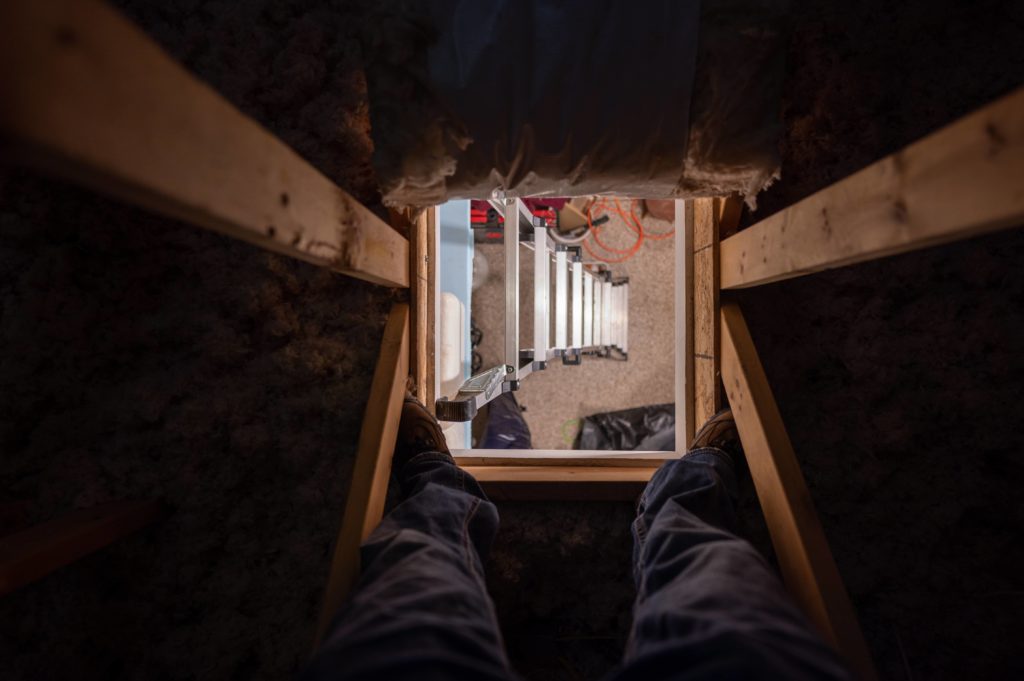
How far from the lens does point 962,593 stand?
0.91 meters

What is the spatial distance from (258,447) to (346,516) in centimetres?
28

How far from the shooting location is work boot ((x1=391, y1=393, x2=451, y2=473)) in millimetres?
996

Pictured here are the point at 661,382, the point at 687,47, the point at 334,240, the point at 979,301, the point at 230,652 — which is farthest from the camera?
the point at 661,382

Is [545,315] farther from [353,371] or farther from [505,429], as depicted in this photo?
[353,371]

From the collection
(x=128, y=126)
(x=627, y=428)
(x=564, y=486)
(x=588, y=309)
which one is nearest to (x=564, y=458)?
(x=564, y=486)

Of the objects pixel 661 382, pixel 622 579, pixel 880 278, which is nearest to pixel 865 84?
pixel 880 278

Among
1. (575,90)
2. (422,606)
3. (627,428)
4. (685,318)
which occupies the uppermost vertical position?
(575,90)

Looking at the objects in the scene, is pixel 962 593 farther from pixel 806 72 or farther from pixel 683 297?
pixel 806 72

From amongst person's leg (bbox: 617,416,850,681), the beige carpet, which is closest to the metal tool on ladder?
the beige carpet

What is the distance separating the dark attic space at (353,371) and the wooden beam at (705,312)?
0.04 m

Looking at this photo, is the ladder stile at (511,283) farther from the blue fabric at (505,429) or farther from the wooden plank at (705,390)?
the blue fabric at (505,429)

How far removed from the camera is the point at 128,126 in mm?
341

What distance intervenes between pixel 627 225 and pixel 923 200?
2.96m

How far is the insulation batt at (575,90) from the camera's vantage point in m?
0.72
